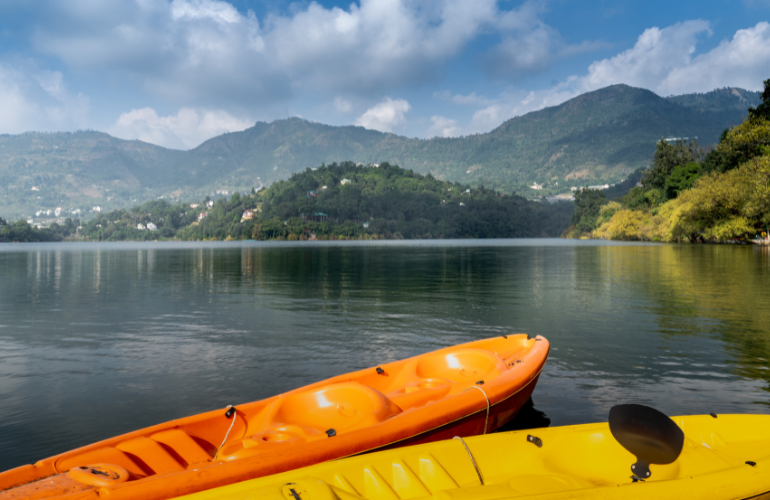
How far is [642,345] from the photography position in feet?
39.9

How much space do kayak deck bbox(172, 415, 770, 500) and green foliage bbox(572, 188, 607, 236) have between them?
17425 cm

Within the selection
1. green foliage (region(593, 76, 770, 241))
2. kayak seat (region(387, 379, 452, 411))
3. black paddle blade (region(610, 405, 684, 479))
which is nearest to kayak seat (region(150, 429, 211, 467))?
kayak seat (region(387, 379, 452, 411))

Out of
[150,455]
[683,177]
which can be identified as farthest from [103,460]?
[683,177]

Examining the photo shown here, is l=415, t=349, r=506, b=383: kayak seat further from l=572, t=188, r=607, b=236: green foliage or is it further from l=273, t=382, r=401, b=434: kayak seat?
l=572, t=188, r=607, b=236: green foliage

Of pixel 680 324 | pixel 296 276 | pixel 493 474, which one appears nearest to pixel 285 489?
pixel 493 474

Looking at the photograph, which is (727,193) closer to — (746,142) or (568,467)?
(746,142)

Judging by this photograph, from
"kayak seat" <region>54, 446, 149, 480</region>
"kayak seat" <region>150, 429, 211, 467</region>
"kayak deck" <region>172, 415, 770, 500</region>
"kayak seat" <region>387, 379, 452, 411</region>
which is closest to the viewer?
"kayak deck" <region>172, 415, 770, 500</region>

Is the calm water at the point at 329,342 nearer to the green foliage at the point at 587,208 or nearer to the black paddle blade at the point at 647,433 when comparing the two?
the black paddle blade at the point at 647,433

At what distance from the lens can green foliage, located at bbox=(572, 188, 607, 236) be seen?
16975cm

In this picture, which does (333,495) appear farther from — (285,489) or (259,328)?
(259,328)

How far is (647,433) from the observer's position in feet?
13.0

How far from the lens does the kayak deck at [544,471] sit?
3643mm

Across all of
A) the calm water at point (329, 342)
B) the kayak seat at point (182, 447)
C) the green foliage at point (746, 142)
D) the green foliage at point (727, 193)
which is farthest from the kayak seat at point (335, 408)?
the green foliage at point (746, 142)

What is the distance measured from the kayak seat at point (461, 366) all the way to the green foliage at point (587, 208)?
171596mm
